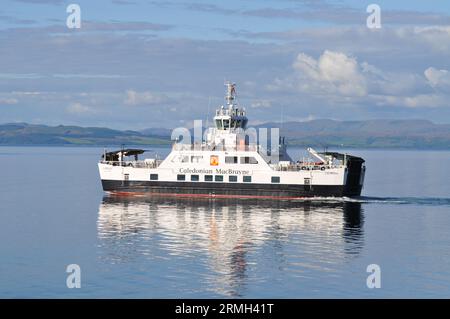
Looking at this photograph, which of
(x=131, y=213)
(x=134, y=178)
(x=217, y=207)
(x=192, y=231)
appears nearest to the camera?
(x=192, y=231)

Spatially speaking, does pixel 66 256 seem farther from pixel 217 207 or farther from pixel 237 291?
pixel 217 207


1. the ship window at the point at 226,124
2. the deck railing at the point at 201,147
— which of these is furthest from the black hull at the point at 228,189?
the ship window at the point at 226,124

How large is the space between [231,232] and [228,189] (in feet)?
83.1

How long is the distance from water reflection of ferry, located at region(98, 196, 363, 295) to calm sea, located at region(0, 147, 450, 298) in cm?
10

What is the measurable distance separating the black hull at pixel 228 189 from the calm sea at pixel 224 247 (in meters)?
1.76

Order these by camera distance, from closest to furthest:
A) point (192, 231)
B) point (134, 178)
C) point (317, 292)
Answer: point (317, 292)
point (192, 231)
point (134, 178)

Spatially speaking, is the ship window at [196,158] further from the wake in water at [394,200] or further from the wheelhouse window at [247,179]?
the wake in water at [394,200]

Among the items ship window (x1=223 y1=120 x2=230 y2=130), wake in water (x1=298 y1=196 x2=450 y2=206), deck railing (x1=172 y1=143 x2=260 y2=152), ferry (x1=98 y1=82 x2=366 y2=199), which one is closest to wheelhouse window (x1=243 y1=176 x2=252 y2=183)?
ferry (x1=98 y1=82 x2=366 y2=199)

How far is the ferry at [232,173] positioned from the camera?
88.3 m

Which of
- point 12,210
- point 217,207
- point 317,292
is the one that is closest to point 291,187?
point 217,207

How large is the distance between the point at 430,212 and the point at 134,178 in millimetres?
36314

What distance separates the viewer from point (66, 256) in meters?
53.2
